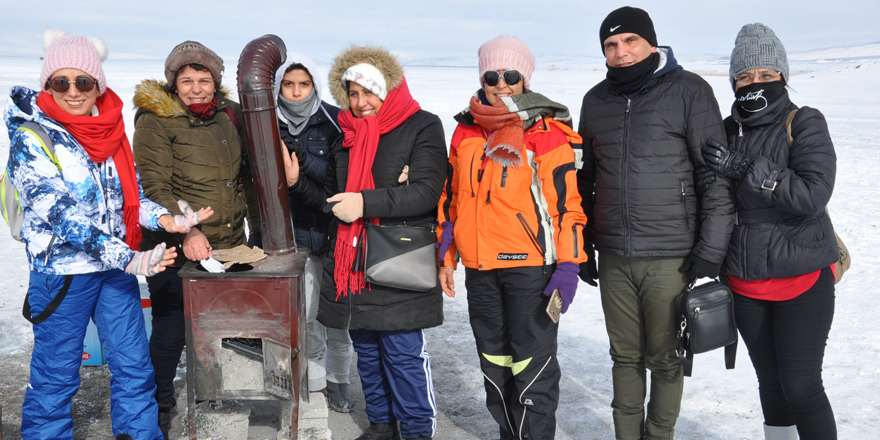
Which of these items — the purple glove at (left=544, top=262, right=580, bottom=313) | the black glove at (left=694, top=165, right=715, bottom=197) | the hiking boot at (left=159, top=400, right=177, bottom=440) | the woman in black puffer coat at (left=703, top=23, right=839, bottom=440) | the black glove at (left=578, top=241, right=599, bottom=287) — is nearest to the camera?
the woman in black puffer coat at (left=703, top=23, right=839, bottom=440)

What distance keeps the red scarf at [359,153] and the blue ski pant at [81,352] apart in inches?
39.7

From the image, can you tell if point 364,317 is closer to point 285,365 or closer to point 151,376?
point 285,365

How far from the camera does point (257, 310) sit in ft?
10.2

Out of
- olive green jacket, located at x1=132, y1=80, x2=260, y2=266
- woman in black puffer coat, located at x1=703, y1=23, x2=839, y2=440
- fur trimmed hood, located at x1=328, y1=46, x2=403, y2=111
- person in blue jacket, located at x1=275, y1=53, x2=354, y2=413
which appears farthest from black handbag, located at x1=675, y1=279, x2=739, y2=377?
olive green jacket, located at x1=132, y1=80, x2=260, y2=266

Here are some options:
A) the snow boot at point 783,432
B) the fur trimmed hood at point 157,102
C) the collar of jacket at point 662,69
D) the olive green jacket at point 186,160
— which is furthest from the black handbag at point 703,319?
the fur trimmed hood at point 157,102

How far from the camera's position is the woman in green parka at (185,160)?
10.9 ft

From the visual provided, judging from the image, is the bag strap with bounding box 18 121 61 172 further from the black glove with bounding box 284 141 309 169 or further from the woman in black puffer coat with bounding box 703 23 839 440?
the woman in black puffer coat with bounding box 703 23 839 440

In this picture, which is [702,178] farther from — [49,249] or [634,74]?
[49,249]

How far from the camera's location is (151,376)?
3.26 m

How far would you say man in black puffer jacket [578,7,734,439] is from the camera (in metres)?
2.81

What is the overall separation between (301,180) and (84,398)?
1.98 meters

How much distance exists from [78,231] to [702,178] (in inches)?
105

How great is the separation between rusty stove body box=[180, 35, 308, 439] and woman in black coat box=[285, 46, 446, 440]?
8.2 inches

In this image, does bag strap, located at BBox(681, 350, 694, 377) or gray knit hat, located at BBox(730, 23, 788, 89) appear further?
bag strap, located at BBox(681, 350, 694, 377)
